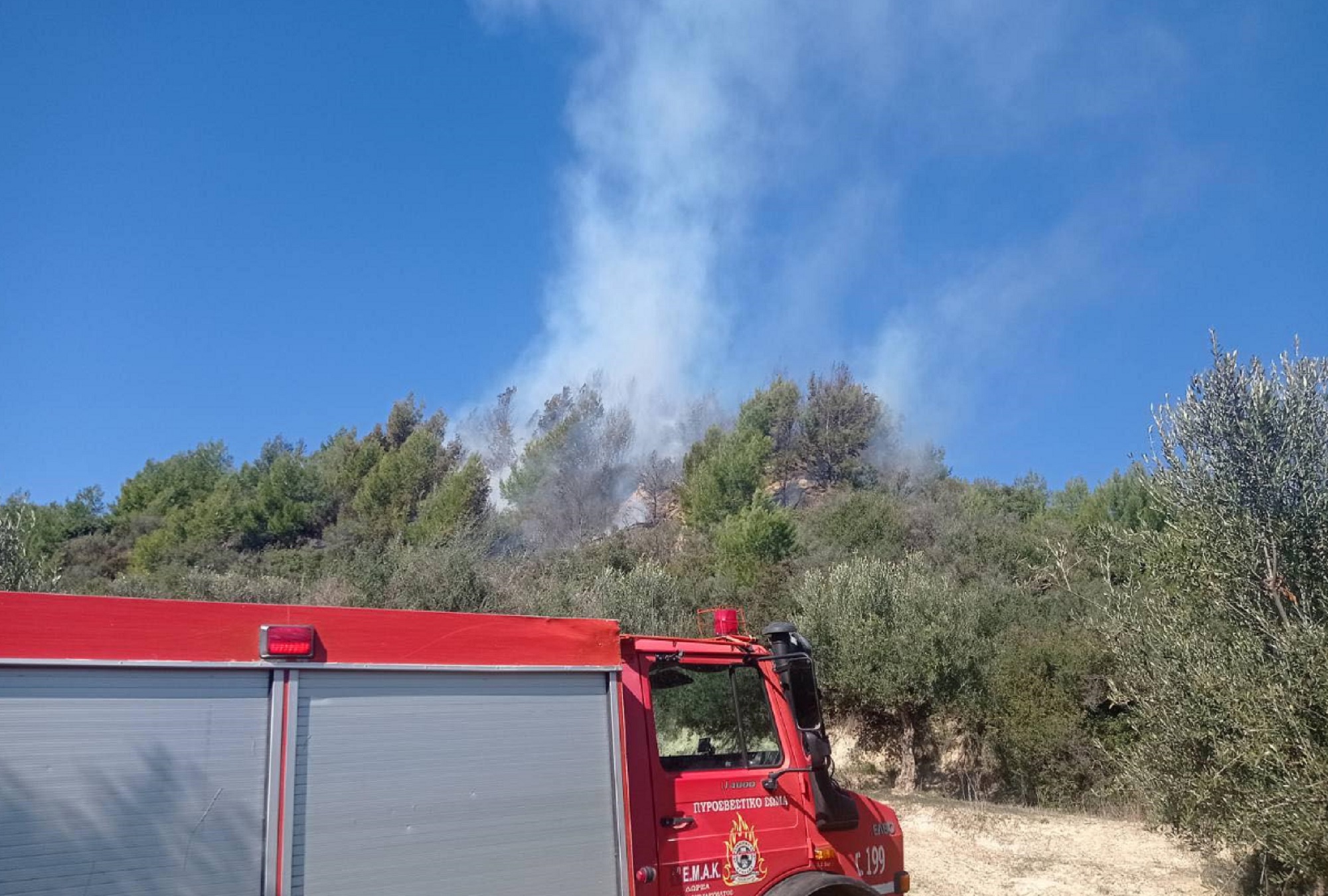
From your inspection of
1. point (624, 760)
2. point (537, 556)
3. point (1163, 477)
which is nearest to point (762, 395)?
point (537, 556)

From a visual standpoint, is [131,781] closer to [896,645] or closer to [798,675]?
[798,675]

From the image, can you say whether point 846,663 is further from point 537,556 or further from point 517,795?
point 537,556

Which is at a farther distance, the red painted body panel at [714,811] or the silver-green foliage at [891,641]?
the silver-green foliage at [891,641]

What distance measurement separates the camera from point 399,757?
398cm

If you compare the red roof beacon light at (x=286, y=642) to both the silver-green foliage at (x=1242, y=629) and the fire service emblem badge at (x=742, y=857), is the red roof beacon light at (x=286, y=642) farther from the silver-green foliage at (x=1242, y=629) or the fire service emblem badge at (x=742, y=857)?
the silver-green foliage at (x=1242, y=629)

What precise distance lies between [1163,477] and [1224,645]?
180 centimetres

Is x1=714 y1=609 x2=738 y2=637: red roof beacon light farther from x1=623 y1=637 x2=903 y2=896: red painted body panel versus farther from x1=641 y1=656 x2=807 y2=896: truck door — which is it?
x1=641 y1=656 x2=807 y2=896: truck door

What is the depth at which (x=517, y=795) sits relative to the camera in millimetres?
4262

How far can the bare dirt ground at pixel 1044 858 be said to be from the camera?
10531 millimetres

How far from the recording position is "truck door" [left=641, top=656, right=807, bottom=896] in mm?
4793

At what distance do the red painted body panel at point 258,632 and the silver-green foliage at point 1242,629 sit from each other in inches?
251

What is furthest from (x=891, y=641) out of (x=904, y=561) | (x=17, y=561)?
(x=17, y=561)

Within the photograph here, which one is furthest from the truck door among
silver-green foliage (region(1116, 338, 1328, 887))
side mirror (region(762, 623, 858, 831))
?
silver-green foliage (region(1116, 338, 1328, 887))

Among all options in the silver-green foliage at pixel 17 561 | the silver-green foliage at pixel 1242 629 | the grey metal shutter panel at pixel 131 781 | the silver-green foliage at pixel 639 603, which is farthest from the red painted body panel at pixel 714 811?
the silver-green foliage at pixel 639 603
